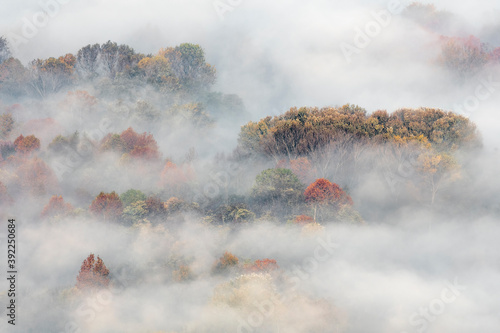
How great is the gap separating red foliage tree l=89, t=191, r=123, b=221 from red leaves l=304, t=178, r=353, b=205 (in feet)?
100

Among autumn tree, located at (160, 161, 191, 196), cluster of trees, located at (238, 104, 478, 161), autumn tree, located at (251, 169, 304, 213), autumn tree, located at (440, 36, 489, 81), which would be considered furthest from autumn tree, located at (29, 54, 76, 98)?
autumn tree, located at (440, 36, 489, 81)

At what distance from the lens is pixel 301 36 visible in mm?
188125

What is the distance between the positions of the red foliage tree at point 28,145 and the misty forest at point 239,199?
312mm

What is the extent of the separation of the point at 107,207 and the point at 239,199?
21.9 m

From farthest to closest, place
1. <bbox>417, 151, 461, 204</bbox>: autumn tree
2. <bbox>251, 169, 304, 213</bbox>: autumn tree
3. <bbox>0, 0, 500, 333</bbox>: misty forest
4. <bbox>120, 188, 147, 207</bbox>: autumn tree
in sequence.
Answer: <bbox>417, 151, 461, 204</bbox>: autumn tree
<bbox>120, 188, 147, 207</bbox>: autumn tree
<bbox>251, 169, 304, 213</bbox>: autumn tree
<bbox>0, 0, 500, 333</bbox>: misty forest

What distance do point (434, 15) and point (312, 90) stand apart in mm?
61992

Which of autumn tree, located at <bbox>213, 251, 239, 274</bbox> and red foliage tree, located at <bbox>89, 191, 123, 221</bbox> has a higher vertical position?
red foliage tree, located at <bbox>89, 191, 123, 221</bbox>

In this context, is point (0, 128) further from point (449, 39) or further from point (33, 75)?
point (449, 39)

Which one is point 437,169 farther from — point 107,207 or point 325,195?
point 107,207

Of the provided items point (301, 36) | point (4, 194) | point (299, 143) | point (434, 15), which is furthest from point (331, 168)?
point (434, 15)

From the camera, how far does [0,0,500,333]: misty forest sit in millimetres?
→ 76438

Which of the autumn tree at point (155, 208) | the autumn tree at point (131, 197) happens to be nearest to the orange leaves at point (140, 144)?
the autumn tree at point (131, 197)

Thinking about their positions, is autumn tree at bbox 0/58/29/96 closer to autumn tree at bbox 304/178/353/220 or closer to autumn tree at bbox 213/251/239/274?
autumn tree at bbox 304/178/353/220

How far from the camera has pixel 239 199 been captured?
9631cm
